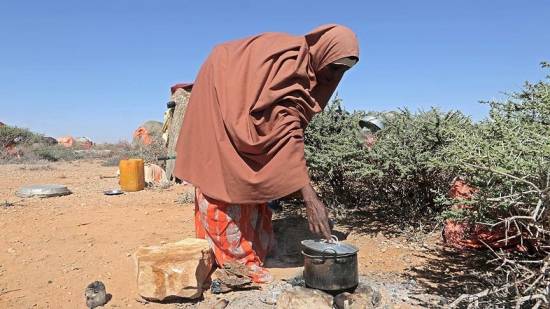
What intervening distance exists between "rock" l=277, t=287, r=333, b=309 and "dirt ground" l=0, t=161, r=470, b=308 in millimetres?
650

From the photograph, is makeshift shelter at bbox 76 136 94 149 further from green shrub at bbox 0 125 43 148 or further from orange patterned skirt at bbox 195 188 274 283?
orange patterned skirt at bbox 195 188 274 283

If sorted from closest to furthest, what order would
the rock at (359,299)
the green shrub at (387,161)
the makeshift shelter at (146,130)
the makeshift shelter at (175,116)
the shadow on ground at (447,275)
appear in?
1. the rock at (359,299)
2. the shadow on ground at (447,275)
3. the green shrub at (387,161)
4. the makeshift shelter at (175,116)
5. the makeshift shelter at (146,130)

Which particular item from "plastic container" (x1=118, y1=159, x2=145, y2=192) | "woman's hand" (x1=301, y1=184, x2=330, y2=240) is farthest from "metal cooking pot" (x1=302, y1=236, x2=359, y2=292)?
"plastic container" (x1=118, y1=159, x2=145, y2=192)

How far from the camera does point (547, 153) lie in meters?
2.48

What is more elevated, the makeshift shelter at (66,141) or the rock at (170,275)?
the makeshift shelter at (66,141)

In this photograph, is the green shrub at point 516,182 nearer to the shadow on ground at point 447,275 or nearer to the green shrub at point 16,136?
the shadow on ground at point 447,275

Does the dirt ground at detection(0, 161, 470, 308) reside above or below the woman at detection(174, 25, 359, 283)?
below

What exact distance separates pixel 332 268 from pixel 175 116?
7.39 metres

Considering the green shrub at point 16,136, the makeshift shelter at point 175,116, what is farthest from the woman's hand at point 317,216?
the green shrub at point 16,136

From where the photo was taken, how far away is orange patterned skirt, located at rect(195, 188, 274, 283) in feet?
11.7

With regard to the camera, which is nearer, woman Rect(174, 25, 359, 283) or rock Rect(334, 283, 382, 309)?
rock Rect(334, 283, 382, 309)

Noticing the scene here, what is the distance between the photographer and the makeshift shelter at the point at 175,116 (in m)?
9.37

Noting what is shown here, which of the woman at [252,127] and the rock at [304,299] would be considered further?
the woman at [252,127]

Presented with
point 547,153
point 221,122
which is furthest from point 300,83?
point 547,153
